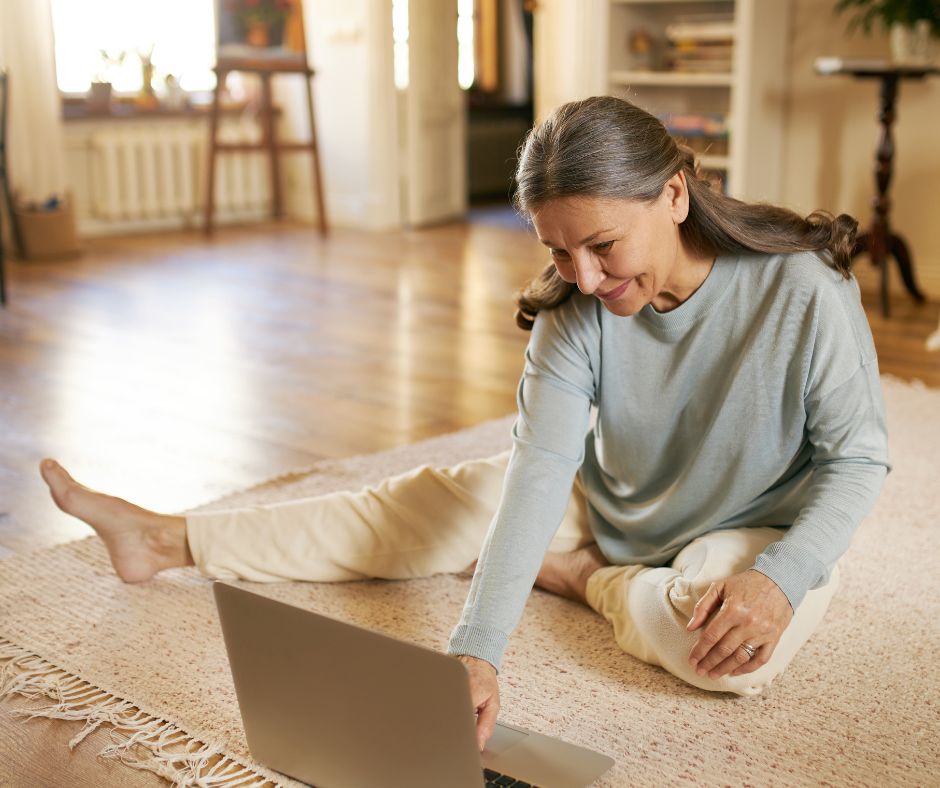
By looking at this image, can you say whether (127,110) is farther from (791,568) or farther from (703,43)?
(791,568)

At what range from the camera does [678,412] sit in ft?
4.73

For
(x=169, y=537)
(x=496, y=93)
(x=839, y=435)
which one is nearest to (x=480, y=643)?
(x=839, y=435)

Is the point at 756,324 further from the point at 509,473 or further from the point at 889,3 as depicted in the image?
the point at 889,3

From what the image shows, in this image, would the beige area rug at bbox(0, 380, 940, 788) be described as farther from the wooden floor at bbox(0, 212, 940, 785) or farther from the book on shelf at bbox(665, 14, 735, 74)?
the book on shelf at bbox(665, 14, 735, 74)

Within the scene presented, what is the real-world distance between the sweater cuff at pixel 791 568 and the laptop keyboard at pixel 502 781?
323mm

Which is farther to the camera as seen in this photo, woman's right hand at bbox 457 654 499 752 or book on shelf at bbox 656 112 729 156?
book on shelf at bbox 656 112 729 156

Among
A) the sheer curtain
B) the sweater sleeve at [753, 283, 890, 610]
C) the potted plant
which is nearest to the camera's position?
the sweater sleeve at [753, 283, 890, 610]

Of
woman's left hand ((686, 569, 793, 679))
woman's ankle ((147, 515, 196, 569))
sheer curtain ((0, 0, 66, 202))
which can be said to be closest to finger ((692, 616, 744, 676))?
woman's left hand ((686, 569, 793, 679))

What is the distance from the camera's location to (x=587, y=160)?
1.16 m

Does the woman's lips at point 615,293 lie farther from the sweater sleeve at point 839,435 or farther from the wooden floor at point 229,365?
the wooden floor at point 229,365

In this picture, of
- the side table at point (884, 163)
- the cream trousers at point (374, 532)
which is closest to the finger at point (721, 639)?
the cream trousers at point (374, 532)

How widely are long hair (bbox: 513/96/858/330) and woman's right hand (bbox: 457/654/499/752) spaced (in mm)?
458

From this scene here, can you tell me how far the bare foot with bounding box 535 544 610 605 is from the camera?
1.66 metres

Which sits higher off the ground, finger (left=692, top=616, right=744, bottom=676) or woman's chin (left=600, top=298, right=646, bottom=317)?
woman's chin (left=600, top=298, right=646, bottom=317)
